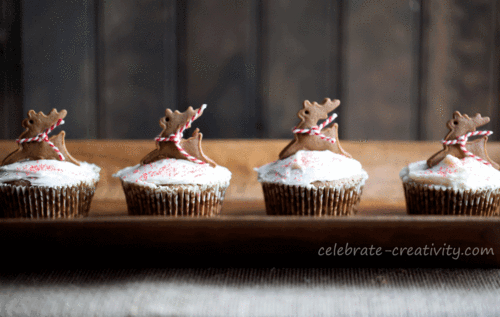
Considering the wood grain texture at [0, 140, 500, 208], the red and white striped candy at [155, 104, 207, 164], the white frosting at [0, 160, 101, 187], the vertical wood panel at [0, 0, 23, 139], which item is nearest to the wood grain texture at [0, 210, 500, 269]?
the white frosting at [0, 160, 101, 187]

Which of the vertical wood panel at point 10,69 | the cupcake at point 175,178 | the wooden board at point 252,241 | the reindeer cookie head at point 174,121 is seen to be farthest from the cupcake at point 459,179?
the vertical wood panel at point 10,69

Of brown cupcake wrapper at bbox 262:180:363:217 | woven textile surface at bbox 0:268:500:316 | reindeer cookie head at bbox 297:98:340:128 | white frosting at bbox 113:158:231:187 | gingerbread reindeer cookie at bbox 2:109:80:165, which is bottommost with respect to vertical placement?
woven textile surface at bbox 0:268:500:316

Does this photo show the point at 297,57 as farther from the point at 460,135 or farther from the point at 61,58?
the point at 61,58

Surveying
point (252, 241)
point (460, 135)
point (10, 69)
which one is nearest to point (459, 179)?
point (460, 135)

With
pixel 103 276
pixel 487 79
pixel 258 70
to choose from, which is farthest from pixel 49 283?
pixel 487 79

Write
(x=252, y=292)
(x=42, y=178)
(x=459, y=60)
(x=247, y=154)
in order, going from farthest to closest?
(x=459, y=60)
(x=247, y=154)
(x=42, y=178)
(x=252, y=292)

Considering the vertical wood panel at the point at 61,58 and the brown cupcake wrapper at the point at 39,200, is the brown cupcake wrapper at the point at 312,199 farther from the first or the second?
the vertical wood panel at the point at 61,58

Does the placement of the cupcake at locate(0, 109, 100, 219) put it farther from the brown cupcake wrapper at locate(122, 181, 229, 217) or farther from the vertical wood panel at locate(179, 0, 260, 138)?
the vertical wood panel at locate(179, 0, 260, 138)
